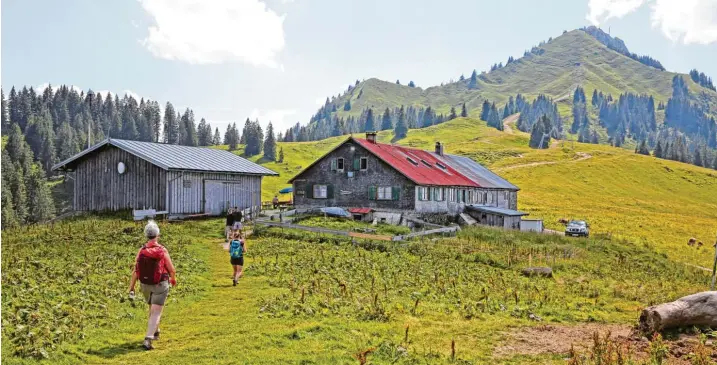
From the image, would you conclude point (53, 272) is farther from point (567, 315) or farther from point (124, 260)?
point (567, 315)

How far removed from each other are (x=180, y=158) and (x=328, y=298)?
31758mm

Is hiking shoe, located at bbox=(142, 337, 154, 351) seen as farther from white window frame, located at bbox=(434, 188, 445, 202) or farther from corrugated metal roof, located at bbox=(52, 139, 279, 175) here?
white window frame, located at bbox=(434, 188, 445, 202)

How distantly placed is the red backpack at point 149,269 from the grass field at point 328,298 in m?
1.44

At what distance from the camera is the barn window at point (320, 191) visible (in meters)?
56.1

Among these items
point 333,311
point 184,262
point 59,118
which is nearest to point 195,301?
point 333,311

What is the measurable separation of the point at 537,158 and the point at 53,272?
541 feet

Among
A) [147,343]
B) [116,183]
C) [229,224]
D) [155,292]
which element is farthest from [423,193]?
[147,343]

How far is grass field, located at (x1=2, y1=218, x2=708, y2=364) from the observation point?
38.5 feet

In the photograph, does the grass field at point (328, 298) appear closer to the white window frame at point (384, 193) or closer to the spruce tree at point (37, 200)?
the white window frame at point (384, 193)

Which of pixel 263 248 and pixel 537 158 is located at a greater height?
pixel 537 158

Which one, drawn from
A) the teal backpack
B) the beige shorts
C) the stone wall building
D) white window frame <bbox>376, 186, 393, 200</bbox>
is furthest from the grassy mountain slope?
the beige shorts

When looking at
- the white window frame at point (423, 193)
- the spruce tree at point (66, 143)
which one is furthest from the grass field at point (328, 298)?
the spruce tree at point (66, 143)

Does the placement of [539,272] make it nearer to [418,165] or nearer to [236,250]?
[236,250]

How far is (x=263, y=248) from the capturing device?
2997cm
